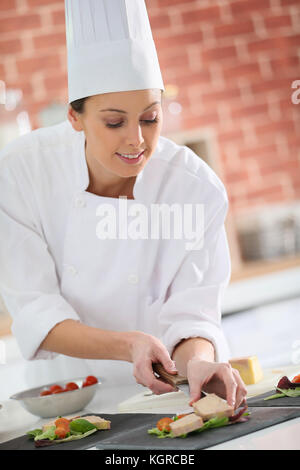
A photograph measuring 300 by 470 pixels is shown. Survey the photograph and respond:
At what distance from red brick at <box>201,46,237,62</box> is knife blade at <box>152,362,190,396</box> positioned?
6.05ft

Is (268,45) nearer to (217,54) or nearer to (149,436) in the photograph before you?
(217,54)

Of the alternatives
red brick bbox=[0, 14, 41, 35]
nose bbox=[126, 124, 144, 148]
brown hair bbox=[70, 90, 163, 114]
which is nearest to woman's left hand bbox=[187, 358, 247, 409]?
nose bbox=[126, 124, 144, 148]

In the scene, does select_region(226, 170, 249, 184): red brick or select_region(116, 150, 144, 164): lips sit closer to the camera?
select_region(116, 150, 144, 164): lips

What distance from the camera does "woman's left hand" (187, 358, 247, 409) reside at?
0.94 meters

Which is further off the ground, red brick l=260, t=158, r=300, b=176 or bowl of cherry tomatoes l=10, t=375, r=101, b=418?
red brick l=260, t=158, r=300, b=176

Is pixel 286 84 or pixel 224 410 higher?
pixel 286 84

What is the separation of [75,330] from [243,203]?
1.69 m

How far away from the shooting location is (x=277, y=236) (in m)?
2.51

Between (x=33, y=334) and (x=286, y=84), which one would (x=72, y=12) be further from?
(x=286, y=84)

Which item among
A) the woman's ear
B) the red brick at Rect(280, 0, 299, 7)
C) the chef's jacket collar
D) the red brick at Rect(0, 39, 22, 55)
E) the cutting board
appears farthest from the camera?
the red brick at Rect(0, 39, 22, 55)

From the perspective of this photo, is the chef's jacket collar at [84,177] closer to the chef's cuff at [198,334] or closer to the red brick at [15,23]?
A: the chef's cuff at [198,334]

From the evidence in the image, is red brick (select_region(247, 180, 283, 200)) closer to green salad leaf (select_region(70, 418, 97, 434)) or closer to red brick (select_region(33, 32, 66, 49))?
red brick (select_region(33, 32, 66, 49))
